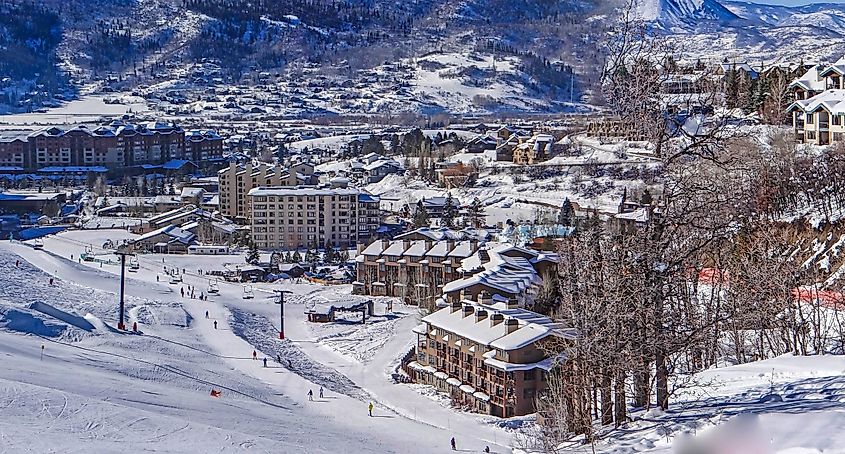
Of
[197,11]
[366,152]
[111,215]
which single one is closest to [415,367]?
[111,215]

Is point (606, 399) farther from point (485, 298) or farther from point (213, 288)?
point (213, 288)

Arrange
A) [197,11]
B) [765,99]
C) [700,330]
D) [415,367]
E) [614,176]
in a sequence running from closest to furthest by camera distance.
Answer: [700,330]
[415,367]
[765,99]
[614,176]
[197,11]

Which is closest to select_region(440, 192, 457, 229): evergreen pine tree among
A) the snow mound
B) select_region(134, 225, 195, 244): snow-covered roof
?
select_region(134, 225, 195, 244): snow-covered roof

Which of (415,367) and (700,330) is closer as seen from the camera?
(700,330)

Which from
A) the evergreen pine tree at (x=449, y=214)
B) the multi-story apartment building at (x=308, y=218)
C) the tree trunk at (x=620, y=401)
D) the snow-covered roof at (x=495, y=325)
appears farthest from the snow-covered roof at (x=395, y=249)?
the tree trunk at (x=620, y=401)

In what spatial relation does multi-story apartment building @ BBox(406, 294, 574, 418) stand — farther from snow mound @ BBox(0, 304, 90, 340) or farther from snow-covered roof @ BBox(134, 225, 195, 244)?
snow-covered roof @ BBox(134, 225, 195, 244)

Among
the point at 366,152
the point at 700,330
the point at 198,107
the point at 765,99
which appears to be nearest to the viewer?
the point at 700,330

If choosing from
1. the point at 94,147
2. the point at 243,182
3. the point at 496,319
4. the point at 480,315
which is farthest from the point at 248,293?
the point at 94,147

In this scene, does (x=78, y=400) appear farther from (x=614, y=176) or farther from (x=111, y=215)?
(x=111, y=215)
